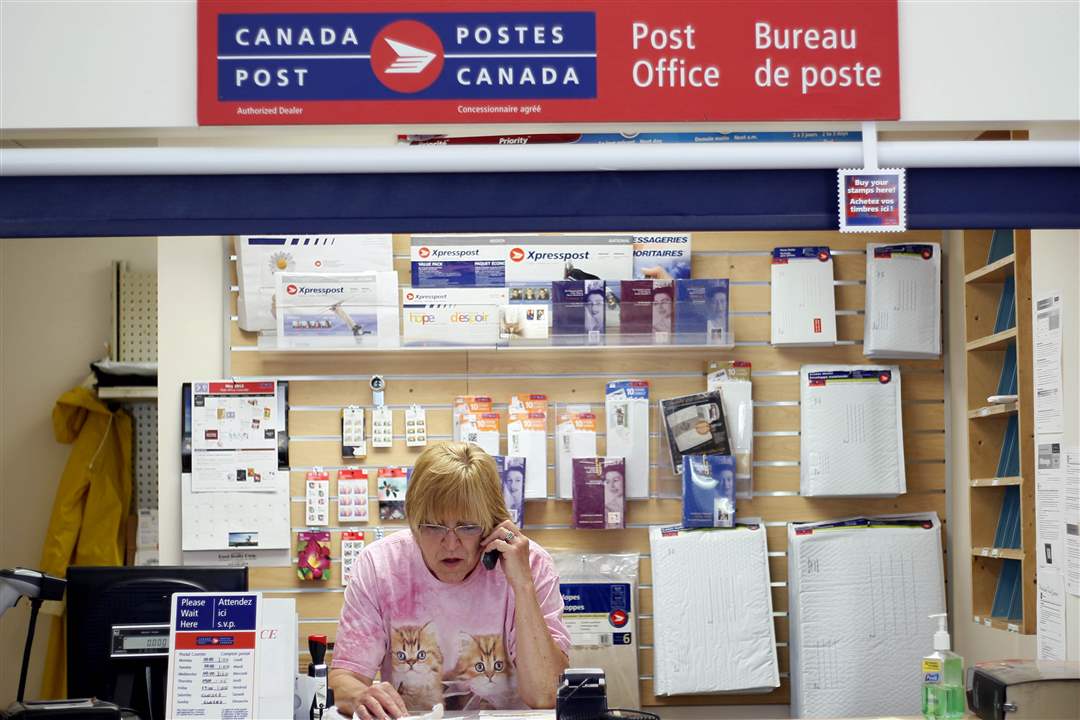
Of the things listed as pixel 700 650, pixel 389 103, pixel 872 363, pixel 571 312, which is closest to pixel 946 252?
pixel 872 363

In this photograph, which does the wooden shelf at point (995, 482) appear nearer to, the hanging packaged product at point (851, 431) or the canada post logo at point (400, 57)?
the hanging packaged product at point (851, 431)

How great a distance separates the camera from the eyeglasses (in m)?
3.18

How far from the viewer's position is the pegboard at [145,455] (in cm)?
652

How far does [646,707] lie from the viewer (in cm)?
472

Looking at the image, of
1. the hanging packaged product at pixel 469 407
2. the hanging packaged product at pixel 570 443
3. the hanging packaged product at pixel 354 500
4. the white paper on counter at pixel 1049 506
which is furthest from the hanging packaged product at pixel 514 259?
the white paper on counter at pixel 1049 506

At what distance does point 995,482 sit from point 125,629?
9.76 feet

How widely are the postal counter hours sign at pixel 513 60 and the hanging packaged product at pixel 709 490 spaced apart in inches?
91.3

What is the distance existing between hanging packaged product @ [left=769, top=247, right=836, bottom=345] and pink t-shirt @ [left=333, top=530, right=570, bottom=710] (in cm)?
192

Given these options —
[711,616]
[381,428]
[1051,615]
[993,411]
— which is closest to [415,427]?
[381,428]

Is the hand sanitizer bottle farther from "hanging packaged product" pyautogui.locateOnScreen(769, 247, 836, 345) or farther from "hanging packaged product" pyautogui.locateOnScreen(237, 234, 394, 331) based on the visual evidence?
"hanging packaged product" pyautogui.locateOnScreen(237, 234, 394, 331)

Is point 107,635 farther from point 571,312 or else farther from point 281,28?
point 571,312

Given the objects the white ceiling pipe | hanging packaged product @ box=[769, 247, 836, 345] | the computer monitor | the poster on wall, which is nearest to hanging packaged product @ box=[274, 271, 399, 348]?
hanging packaged product @ box=[769, 247, 836, 345]

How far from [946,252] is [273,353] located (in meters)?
2.72

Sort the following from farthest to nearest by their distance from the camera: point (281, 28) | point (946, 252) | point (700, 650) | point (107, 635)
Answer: point (946, 252) < point (700, 650) < point (107, 635) < point (281, 28)
